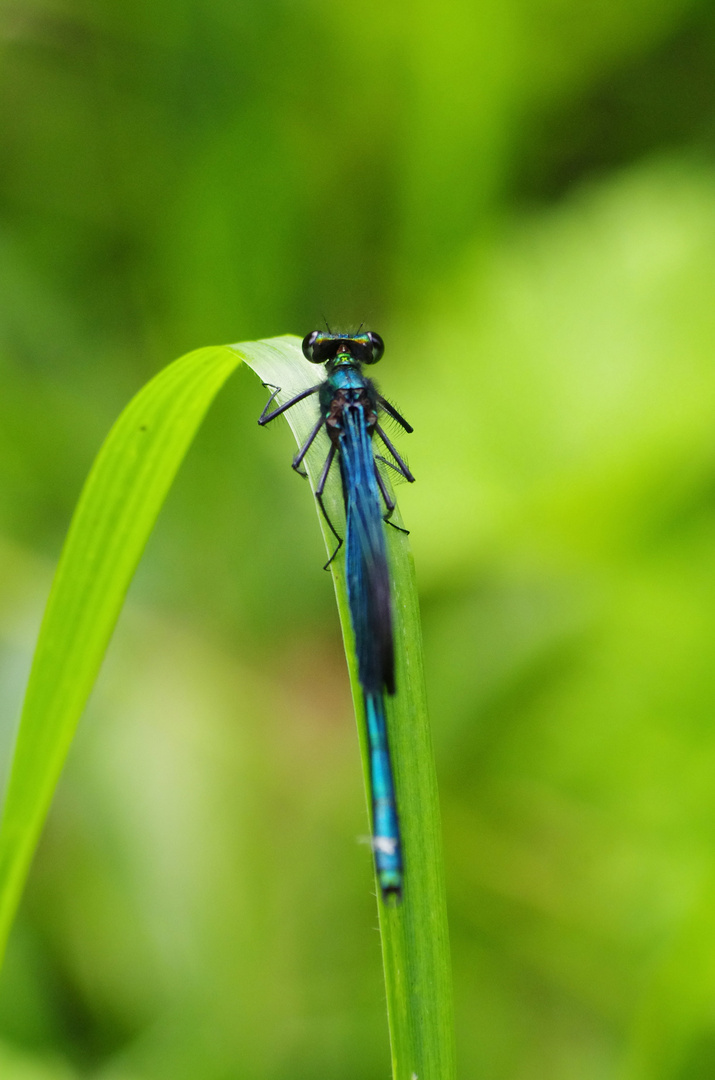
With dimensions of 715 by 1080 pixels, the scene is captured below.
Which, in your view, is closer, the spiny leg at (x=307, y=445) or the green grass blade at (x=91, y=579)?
the green grass blade at (x=91, y=579)

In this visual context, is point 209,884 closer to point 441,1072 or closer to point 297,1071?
point 297,1071

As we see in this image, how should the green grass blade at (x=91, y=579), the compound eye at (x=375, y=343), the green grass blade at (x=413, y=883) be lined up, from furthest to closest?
the compound eye at (x=375, y=343) < the green grass blade at (x=91, y=579) < the green grass blade at (x=413, y=883)

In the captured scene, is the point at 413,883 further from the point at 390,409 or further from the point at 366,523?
the point at 390,409

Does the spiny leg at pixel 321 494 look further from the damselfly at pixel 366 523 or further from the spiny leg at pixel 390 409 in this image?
the spiny leg at pixel 390 409

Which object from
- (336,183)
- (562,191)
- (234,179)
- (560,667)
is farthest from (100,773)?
(562,191)

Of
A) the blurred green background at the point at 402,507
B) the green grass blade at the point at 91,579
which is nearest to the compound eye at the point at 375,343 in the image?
the blurred green background at the point at 402,507
